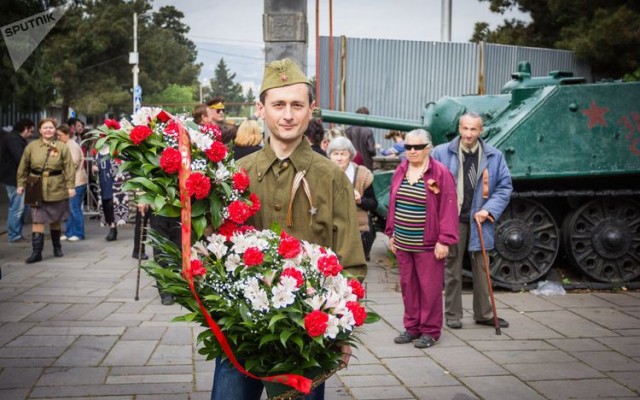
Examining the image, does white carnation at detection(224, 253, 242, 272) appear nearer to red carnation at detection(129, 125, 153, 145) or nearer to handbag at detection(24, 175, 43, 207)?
red carnation at detection(129, 125, 153, 145)

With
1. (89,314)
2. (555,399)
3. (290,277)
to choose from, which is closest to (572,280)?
(555,399)

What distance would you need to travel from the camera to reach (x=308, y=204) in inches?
137

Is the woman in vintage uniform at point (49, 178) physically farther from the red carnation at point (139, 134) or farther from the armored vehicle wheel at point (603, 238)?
the red carnation at point (139, 134)

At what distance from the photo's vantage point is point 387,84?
16.2 m

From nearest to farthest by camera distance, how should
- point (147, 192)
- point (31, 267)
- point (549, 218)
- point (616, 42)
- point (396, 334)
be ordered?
point (147, 192)
point (396, 334)
point (549, 218)
point (31, 267)
point (616, 42)

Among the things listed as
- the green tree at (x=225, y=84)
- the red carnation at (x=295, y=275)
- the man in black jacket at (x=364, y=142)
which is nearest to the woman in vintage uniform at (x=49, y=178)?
the man in black jacket at (x=364, y=142)

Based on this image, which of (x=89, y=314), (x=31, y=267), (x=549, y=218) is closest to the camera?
(x=89, y=314)

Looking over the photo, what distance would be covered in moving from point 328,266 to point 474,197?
15.2 ft

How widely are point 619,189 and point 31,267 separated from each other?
22.9 feet

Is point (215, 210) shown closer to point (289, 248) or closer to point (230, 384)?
point (289, 248)

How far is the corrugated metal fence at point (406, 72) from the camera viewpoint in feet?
51.5

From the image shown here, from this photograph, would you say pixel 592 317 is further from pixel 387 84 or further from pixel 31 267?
pixel 387 84

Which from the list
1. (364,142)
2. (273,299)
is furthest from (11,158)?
(273,299)

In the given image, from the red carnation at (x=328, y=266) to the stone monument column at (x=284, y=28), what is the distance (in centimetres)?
747
